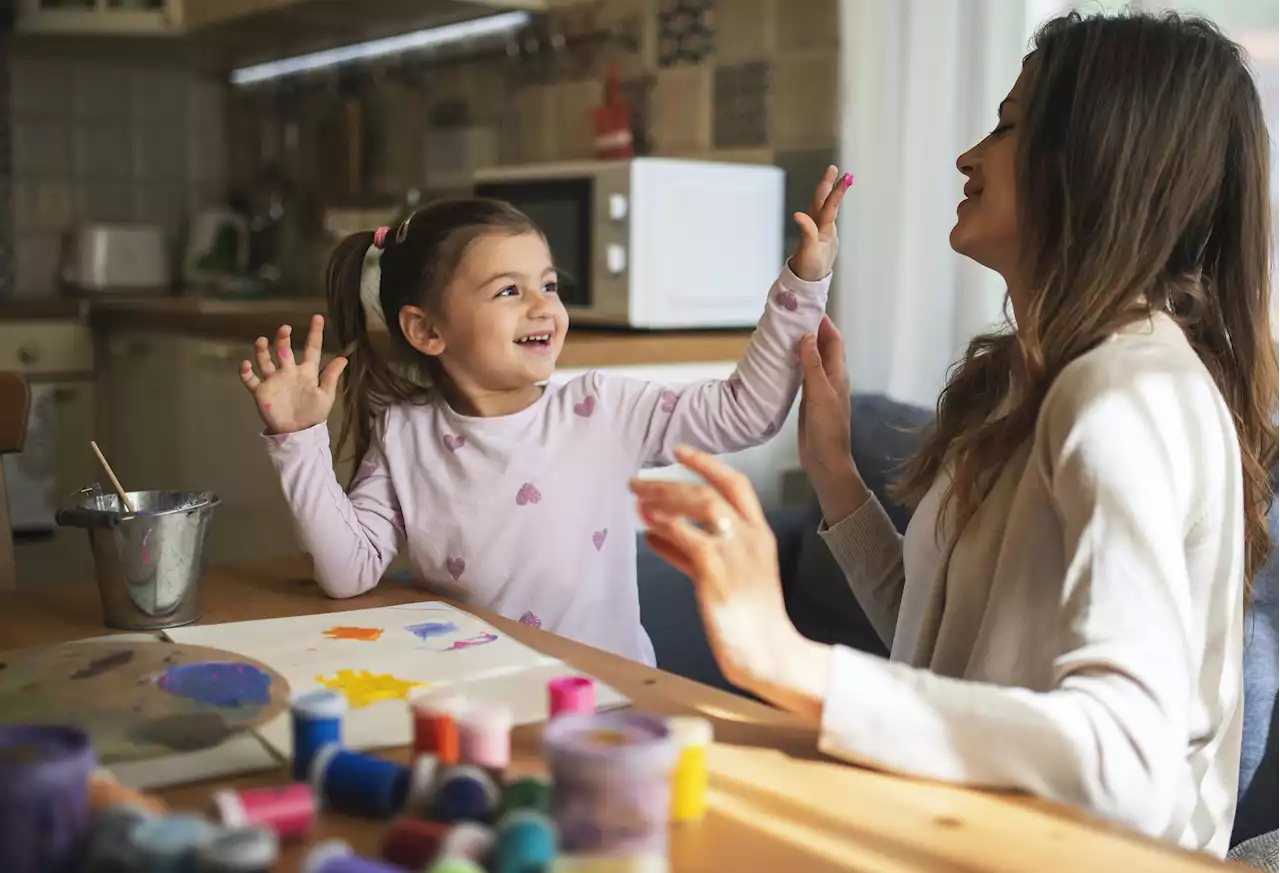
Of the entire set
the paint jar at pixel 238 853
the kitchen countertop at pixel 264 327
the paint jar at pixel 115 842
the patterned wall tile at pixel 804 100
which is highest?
the patterned wall tile at pixel 804 100

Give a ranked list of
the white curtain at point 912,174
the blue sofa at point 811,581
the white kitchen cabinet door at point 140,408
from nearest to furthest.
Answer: the blue sofa at point 811,581
the white curtain at point 912,174
the white kitchen cabinet door at point 140,408

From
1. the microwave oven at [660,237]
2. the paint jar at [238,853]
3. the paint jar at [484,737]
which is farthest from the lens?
the microwave oven at [660,237]

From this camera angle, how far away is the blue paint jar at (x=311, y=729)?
0.82 meters

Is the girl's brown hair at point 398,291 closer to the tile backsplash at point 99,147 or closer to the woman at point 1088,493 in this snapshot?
Result: the woman at point 1088,493

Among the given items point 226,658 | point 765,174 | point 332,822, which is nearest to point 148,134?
point 765,174

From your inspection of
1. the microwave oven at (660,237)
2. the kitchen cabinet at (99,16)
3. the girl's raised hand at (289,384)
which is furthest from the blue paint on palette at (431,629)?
the kitchen cabinet at (99,16)

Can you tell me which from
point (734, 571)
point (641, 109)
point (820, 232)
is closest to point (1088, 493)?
point (734, 571)

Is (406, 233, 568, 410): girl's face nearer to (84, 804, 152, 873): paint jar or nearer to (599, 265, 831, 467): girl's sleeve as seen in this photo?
(599, 265, 831, 467): girl's sleeve

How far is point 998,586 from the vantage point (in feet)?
3.34

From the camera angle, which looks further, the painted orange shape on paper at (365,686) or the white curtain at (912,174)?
the white curtain at (912,174)

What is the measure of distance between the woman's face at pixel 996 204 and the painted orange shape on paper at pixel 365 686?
601 mm

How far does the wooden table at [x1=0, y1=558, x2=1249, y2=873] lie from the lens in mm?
735

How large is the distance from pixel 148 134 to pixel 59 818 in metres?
4.10

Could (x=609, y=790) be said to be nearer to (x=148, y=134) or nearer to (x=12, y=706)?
(x=12, y=706)
